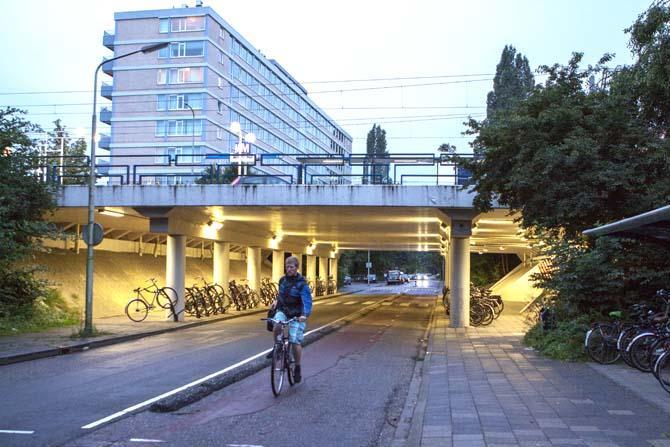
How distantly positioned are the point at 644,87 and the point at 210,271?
31.5 metres

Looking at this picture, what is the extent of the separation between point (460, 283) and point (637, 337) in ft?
38.4

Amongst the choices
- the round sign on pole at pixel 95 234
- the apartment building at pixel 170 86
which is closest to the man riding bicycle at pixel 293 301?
the round sign on pole at pixel 95 234

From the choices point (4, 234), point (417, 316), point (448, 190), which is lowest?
point (417, 316)

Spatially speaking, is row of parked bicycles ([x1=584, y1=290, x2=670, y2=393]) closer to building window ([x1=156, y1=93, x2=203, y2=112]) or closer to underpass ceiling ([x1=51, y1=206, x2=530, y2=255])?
underpass ceiling ([x1=51, y1=206, x2=530, y2=255])

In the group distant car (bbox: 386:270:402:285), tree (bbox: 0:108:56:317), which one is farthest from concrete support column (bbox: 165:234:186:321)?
distant car (bbox: 386:270:402:285)

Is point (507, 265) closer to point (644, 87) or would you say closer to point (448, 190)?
point (448, 190)

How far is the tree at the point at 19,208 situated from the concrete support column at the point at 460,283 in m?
12.2

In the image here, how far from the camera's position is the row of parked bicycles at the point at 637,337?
30.0 feet

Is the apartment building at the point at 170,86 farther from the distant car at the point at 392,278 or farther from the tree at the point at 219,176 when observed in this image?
the tree at the point at 219,176

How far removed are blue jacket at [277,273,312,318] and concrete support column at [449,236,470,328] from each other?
42.8 ft

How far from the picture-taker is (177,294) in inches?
881

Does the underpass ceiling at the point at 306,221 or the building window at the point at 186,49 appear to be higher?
the building window at the point at 186,49

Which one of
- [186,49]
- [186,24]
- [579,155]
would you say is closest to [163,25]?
[186,24]

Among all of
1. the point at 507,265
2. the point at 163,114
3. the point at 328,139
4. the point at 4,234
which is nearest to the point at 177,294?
the point at 4,234
